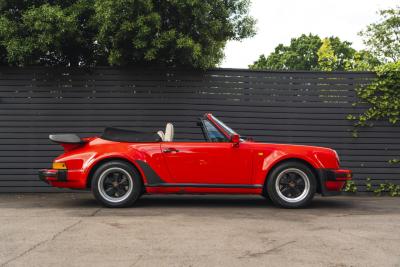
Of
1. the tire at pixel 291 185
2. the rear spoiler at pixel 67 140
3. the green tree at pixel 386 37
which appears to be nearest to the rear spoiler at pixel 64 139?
the rear spoiler at pixel 67 140

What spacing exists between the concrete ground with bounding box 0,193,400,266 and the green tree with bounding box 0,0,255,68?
2.99 metres

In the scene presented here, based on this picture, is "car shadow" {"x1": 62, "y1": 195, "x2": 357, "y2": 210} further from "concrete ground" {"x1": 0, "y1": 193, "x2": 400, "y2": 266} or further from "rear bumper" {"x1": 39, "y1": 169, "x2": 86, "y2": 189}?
"rear bumper" {"x1": 39, "y1": 169, "x2": 86, "y2": 189}

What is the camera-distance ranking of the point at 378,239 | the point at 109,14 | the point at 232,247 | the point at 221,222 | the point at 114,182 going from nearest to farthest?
the point at 232,247, the point at 378,239, the point at 221,222, the point at 114,182, the point at 109,14

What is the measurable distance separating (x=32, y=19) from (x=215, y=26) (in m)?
3.45

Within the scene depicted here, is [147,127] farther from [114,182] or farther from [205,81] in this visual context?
[114,182]

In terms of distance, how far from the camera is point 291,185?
7.38 meters

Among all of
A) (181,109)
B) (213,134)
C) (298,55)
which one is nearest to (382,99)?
(181,109)

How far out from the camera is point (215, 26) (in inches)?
386

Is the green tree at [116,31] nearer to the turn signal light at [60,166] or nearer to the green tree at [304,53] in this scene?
the turn signal light at [60,166]

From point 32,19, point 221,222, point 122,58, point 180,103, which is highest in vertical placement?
point 32,19

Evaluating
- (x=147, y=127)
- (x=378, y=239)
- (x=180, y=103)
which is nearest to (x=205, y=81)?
(x=180, y=103)

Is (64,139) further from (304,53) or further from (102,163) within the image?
(304,53)

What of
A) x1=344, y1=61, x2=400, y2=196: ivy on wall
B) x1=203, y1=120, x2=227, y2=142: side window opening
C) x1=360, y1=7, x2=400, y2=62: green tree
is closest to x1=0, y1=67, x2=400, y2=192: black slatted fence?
x1=344, y1=61, x2=400, y2=196: ivy on wall

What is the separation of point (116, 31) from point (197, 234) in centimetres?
529
